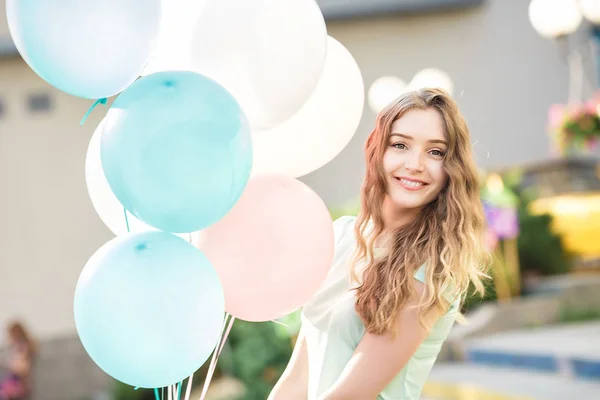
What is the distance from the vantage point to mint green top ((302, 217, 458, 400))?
6.73ft

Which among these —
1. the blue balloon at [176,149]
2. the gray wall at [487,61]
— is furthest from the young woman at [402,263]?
the gray wall at [487,61]

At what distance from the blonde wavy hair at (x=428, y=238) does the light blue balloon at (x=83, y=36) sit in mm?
615

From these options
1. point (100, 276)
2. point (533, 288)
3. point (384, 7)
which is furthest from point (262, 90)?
point (384, 7)

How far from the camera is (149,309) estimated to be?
1.79 metres

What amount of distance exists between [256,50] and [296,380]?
2.73ft

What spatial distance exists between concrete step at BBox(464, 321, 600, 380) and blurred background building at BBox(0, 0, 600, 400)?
67 centimetres

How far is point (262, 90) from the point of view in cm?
195

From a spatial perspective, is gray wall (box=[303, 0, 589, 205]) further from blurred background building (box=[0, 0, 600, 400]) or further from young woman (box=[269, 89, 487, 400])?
young woman (box=[269, 89, 487, 400])

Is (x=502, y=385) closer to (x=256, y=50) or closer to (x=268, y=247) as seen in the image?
(x=268, y=247)

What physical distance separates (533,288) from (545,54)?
3.06 m

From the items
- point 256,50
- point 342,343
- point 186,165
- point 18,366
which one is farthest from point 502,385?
point 18,366

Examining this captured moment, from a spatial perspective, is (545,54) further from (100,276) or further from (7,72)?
(100,276)

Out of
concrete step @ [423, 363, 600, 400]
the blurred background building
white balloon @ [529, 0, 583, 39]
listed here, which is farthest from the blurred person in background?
white balloon @ [529, 0, 583, 39]

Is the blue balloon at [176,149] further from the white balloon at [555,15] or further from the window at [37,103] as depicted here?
the window at [37,103]
